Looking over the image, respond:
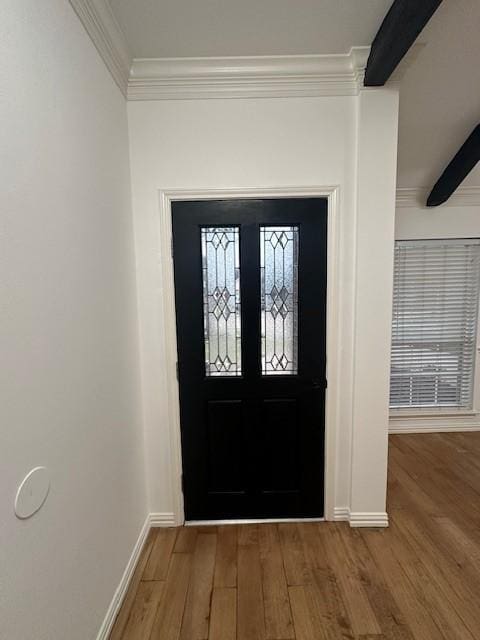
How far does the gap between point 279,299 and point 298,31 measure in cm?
138

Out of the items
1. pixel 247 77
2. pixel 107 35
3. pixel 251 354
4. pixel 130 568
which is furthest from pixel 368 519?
pixel 107 35

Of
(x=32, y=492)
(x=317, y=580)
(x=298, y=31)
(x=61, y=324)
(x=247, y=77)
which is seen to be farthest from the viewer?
(x=247, y=77)

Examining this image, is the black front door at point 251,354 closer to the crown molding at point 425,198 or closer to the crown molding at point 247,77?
the crown molding at point 247,77

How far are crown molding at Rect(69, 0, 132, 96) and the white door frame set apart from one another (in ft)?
2.04

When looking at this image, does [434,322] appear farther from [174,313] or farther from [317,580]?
[174,313]

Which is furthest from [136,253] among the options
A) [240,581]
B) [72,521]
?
[240,581]

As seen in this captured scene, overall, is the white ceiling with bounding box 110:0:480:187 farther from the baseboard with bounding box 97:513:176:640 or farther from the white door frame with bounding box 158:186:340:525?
the baseboard with bounding box 97:513:176:640

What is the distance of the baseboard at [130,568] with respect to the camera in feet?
4.64

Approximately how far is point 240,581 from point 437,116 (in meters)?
3.32

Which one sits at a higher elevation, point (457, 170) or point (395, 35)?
point (395, 35)

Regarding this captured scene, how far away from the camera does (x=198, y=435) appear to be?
6.73ft

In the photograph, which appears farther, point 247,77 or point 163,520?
point 163,520

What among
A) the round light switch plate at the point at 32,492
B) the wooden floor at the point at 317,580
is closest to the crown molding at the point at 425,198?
the wooden floor at the point at 317,580

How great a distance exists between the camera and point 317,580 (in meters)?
1.66
